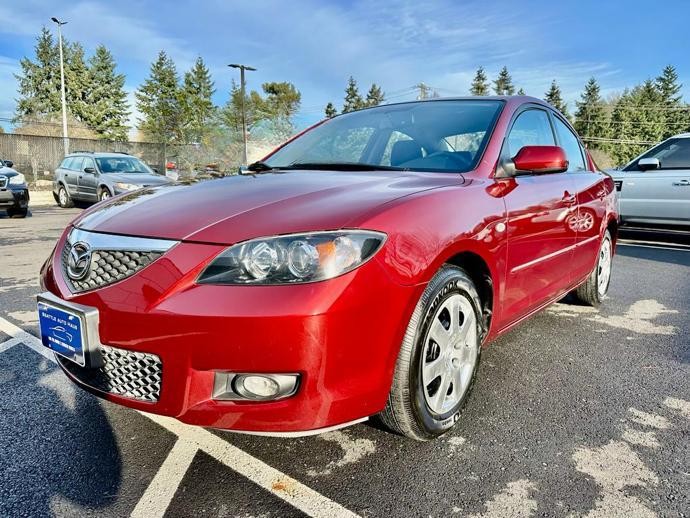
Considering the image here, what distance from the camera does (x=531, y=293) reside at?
2.83 m

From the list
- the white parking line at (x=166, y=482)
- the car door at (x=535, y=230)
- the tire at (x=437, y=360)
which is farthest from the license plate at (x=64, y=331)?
the car door at (x=535, y=230)

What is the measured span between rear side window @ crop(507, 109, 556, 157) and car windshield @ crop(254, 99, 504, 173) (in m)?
0.17

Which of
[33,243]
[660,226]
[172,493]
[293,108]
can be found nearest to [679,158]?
[660,226]

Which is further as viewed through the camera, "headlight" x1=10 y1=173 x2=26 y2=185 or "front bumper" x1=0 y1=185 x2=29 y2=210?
"headlight" x1=10 y1=173 x2=26 y2=185

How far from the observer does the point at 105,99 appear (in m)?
57.6

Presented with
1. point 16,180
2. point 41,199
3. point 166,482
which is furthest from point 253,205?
point 41,199

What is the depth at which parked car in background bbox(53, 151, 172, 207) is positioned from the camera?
12.8m

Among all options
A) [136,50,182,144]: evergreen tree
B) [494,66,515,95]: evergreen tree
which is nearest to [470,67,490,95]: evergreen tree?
[494,66,515,95]: evergreen tree

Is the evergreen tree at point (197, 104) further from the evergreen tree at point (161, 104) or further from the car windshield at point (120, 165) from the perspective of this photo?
the car windshield at point (120, 165)

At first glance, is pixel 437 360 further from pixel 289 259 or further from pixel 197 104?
pixel 197 104

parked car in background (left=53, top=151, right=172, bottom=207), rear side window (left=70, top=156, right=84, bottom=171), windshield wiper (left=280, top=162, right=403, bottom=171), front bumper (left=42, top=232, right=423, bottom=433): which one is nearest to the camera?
front bumper (left=42, top=232, right=423, bottom=433)

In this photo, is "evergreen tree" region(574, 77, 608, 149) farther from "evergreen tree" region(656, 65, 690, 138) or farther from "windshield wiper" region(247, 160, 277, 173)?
"windshield wiper" region(247, 160, 277, 173)

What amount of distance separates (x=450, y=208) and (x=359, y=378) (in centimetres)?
81

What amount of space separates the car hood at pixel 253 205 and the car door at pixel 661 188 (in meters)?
6.96
